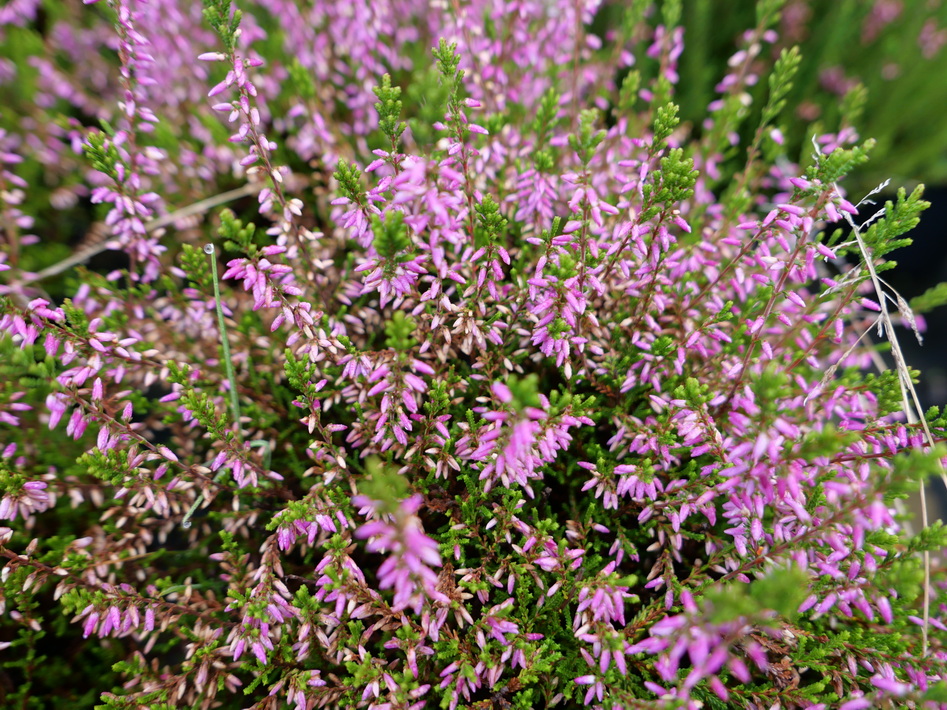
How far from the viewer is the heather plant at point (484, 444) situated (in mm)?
1665

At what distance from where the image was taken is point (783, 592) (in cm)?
115

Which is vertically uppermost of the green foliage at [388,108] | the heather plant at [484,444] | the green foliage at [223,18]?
the green foliage at [223,18]

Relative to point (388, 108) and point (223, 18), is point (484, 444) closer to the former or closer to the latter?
point (388, 108)

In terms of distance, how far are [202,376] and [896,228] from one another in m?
2.53

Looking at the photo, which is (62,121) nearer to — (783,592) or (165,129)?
(165,129)

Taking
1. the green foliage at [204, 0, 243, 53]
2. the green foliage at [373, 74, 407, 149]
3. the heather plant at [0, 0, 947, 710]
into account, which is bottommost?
the heather plant at [0, 0, 947, 710]

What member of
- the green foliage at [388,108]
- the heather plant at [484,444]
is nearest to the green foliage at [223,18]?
the heather plant at [484,444]

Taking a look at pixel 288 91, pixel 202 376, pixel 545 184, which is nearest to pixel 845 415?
pixel 545 184

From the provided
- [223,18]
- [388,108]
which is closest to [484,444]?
[388,108]

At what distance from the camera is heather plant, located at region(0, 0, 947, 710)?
1665 mm

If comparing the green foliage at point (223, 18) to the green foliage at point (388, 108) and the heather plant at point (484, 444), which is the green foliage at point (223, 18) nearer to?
the heather plant at point (484, 444)

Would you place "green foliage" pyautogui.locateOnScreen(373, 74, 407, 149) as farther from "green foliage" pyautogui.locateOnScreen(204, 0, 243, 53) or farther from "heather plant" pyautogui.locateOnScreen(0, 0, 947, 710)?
"green foliage" pyautogui.locateOnScreen(204, 0, 243, 53)

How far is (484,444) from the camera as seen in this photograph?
1622 mm

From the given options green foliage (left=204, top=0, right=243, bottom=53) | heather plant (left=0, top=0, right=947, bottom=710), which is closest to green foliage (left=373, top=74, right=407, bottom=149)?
heather plant (left=0, top=0, right=947, bottom=710)
